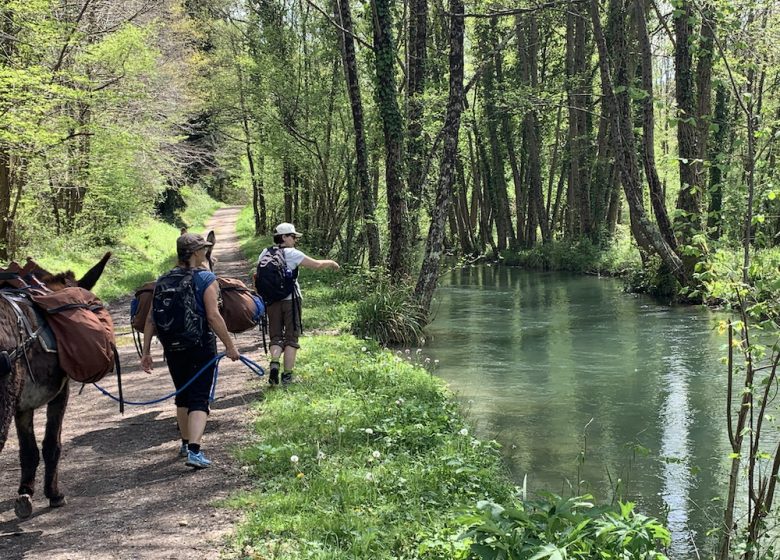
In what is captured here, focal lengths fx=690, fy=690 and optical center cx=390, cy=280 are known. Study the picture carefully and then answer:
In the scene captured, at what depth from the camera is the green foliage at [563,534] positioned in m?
3.41

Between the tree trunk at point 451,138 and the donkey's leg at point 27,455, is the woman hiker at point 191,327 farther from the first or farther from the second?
the tree trunk at point 451,138

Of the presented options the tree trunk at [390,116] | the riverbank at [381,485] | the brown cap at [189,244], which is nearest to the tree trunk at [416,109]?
the tree trunk at [390,116]

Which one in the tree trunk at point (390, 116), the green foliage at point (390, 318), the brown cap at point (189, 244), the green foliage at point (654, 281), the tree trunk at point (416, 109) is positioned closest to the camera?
the brown cap at point (189, 244)

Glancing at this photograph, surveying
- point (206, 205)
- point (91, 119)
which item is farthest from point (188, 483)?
point (206, 205)

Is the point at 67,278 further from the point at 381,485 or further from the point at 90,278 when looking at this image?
the point at 381,485

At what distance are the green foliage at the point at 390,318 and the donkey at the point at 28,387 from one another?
25.2 ft

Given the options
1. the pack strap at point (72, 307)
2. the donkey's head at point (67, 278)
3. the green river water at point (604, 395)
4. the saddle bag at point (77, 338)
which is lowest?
the green river water at point (604, 395)

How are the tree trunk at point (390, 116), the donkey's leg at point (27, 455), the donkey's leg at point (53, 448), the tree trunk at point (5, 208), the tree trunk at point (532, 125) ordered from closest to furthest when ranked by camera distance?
the donkey's leg at point (27, 455) → the donkey's leg at point (53, 448) → the tree trunk at point (390, 116) → the tree trunk at point (5, 208) → the tree trunk at point (532, 125)

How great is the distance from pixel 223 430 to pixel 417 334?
259 inches

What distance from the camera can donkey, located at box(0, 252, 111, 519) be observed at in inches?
169

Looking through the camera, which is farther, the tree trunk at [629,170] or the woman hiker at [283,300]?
the tree trunk at [629,170]

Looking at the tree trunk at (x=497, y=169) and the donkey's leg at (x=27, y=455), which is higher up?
the tree trunk at (x=497, y=169)

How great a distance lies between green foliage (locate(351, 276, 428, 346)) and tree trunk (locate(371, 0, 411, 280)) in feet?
4.11

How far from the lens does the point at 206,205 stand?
55.3m
